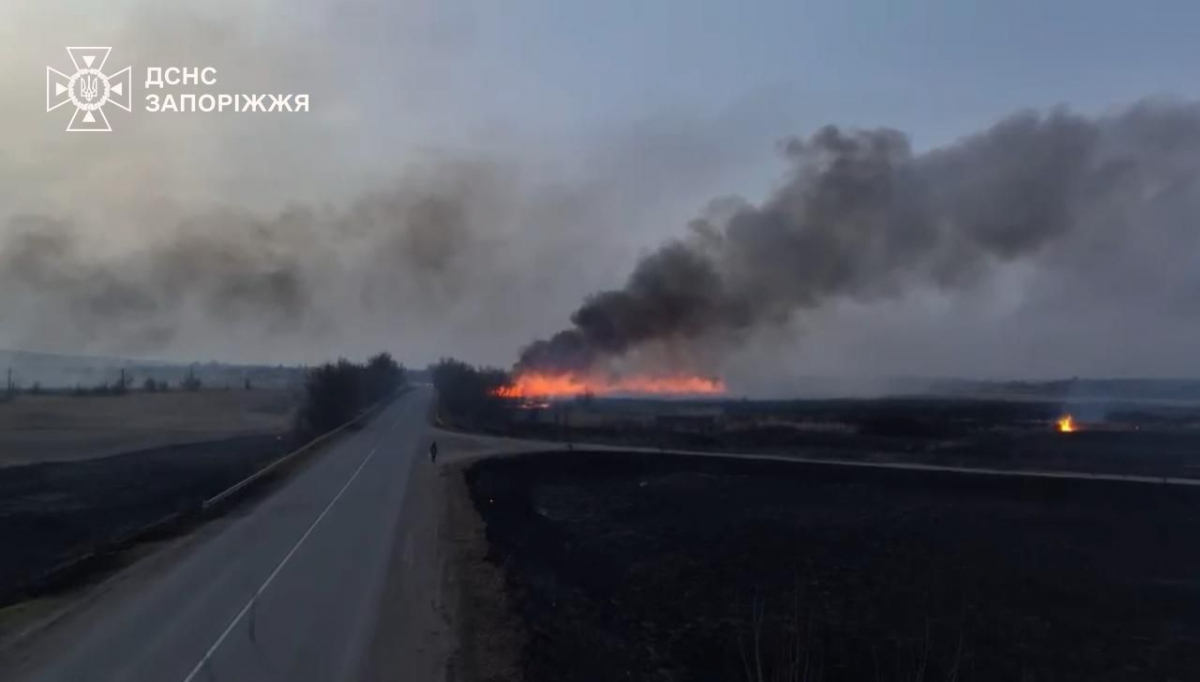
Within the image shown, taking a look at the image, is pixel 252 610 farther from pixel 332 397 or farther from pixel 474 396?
pixel 474 396

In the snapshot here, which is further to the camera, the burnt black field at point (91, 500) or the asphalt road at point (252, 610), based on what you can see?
the burnt black field at point (91, 500)

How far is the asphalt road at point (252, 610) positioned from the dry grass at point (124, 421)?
30768 millimetres

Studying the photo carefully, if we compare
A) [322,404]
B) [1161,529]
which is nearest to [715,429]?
[322,404]

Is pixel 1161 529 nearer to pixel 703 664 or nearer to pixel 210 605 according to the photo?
pixel 703 664

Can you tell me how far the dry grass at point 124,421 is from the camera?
2265 inches

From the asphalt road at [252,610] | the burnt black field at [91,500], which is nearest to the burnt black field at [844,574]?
the asphalt road at [252,610]

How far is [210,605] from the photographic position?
16.8 metres

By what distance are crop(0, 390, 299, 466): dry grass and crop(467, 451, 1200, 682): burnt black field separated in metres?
28.5

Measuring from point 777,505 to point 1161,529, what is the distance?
14.2 metres

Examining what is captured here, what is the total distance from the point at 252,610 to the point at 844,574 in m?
16.2

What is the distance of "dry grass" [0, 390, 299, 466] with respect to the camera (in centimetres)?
5753

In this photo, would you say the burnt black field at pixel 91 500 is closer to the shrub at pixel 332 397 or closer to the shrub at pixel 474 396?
the shrub at pixel 332 397

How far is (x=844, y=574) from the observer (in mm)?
26172

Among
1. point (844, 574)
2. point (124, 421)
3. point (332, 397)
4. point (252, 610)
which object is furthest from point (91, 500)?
point (124, 421)
